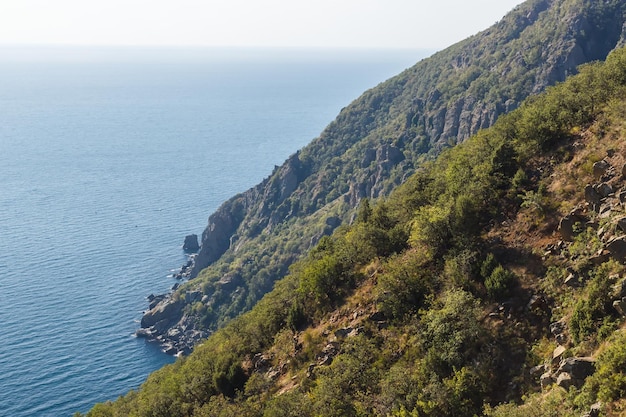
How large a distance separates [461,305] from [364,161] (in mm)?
143905

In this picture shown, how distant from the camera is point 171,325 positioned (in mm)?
126750

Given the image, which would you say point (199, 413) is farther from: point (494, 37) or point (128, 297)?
point (494, 37)

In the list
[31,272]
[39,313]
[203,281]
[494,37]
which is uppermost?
[494,37]

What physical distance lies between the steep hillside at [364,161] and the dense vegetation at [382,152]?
A: 15.5 inches

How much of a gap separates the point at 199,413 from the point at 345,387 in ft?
44.0

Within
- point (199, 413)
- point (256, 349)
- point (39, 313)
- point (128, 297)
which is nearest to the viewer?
point (199, 413)

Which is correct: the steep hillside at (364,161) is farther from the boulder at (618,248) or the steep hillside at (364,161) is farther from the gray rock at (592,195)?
the boulder at (618,248)

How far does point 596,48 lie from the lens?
14975 centimetres

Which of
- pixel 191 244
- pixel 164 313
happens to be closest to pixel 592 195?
pixel 164 313

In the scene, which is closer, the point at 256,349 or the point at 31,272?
the point at 256,349

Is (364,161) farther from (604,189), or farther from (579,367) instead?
(579,367)

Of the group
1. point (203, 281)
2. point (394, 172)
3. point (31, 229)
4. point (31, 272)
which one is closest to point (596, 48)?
point (394, 172)

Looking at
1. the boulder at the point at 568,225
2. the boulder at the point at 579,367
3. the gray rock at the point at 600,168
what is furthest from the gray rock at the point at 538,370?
the gray rock at the point at 600,168

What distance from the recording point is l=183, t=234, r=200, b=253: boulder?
558 ft
